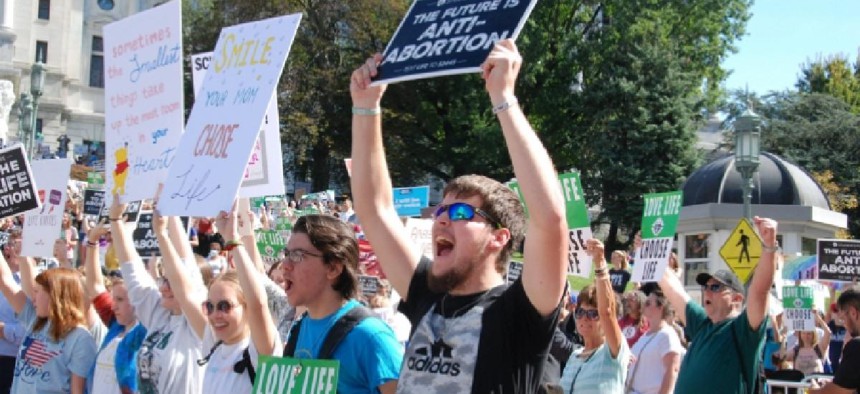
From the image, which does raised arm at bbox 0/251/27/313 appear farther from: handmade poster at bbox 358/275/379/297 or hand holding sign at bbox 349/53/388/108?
hand holding sign at bbox 349/53/388/108

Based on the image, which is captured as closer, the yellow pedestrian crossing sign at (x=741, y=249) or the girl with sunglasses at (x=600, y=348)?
the girl with sunglasses at (x=600, y=348)

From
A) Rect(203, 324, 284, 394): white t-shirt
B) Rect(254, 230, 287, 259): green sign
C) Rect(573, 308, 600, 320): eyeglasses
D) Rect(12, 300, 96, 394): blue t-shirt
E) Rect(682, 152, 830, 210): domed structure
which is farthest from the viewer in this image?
Rect(682, 152, 830, 210): domed structure

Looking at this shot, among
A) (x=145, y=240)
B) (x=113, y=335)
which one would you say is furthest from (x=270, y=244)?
(x=113, y=335)

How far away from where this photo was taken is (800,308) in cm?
1285

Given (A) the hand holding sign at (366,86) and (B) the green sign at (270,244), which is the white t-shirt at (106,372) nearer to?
(A) the hand holding sign at (366,86)

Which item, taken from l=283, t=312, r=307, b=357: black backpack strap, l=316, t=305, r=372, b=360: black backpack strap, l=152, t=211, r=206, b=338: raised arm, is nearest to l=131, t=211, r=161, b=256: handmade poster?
l=152, t=211, r=206, b=338: raised arm

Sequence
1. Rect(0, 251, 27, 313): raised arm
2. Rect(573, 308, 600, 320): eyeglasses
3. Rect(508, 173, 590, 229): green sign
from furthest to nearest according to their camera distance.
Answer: Rect(508, 173, 590, 229): green sign < Rect(0, 251, 27, 313): raised arm < Rect(573, 308, 600, 320): eyeglasses

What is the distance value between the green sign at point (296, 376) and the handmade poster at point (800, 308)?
948 centimetres

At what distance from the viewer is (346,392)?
452 cm

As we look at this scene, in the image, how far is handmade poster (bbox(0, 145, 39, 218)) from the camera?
9.55 meters

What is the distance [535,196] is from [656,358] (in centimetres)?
457

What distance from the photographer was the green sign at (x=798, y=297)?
12789mm

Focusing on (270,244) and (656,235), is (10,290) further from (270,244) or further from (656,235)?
(656,235)

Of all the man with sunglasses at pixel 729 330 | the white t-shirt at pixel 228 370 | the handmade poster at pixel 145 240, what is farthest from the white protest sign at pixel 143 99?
the man with sunglasses at pixel 729 330
